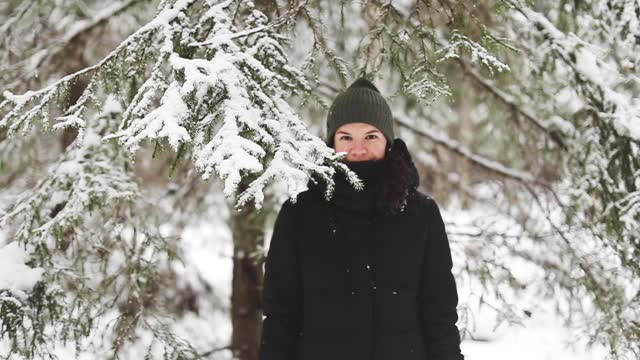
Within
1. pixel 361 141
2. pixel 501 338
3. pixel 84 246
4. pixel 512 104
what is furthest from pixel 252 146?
pixel 501 338

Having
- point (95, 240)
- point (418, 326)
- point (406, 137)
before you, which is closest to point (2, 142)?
point (95, 240)

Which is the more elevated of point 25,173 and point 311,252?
point 25,173

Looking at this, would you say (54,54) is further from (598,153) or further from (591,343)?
(591,343)

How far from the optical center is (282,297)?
279cm

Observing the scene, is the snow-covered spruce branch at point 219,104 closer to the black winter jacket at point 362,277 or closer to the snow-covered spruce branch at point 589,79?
the black winter jacket at point 362,277

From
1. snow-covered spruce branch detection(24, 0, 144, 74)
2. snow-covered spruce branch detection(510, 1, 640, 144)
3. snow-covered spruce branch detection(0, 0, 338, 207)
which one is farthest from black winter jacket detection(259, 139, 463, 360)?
snow-covered spruce branch detection(24, 0, 144, 74)

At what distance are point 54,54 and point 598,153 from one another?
3448mm

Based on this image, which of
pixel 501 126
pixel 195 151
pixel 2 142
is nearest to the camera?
pixel 195 151

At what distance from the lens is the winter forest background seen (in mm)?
2396

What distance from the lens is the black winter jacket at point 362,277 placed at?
2.72 m

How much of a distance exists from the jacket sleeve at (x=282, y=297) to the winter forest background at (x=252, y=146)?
0.28 meters

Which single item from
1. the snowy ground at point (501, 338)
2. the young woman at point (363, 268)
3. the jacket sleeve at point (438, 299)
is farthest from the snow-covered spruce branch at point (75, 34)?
the jacket sleeve at point (438, 299)

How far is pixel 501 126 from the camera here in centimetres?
569

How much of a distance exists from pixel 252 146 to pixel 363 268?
95 centimetres
